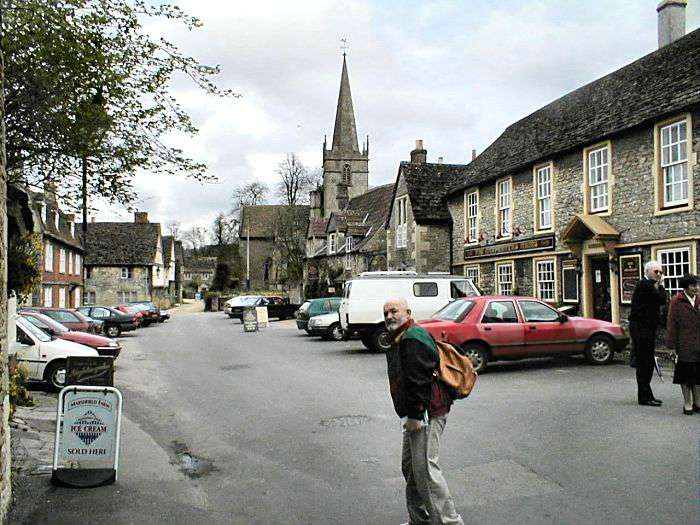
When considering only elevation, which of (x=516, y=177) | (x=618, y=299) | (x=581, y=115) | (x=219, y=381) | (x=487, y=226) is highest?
(x=581, y=115)

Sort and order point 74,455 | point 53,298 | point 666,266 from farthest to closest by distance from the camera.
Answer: point 53,298 → point 666,266 → point 74,455

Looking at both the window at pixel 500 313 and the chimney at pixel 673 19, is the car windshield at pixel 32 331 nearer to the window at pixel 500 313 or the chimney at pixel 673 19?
the window at pixel 500 313

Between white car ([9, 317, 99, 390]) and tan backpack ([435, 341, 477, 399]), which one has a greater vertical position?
tan backpack ([435, 341, 477, 399])

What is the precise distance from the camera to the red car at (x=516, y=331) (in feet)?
44.6

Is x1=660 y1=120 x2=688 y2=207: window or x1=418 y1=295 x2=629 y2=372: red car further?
x1=660 y1=120 x2=688 y2=207: window

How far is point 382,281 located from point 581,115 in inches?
346

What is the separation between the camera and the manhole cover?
911 centimetres

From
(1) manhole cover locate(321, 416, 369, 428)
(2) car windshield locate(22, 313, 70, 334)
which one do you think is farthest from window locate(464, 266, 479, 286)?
(1) manhole cover locate(321, 416, 369, 428)

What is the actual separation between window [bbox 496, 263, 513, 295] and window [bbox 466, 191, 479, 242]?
97.7 inches

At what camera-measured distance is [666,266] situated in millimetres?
16578

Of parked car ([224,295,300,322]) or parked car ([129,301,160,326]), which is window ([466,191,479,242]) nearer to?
parked car ([224,295,300,322])

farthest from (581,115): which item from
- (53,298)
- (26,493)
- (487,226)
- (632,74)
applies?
(53,298)

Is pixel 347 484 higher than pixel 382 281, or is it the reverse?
pixel 382 281

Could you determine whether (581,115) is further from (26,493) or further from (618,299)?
(26,493)
